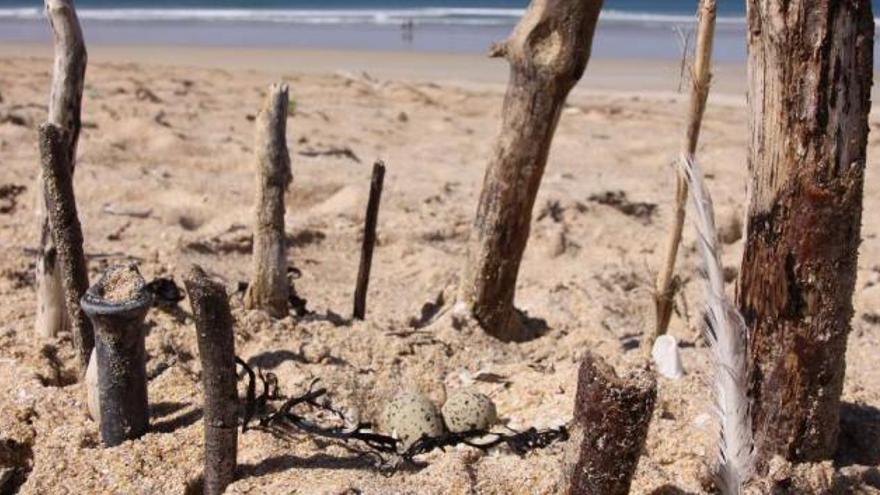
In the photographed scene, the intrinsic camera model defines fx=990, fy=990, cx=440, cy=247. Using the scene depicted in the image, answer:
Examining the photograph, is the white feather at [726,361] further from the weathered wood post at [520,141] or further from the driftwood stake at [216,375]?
the weathered wood post at [520,141]

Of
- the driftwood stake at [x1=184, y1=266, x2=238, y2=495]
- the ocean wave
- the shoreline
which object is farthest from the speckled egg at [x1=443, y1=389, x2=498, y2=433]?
the ocean wave

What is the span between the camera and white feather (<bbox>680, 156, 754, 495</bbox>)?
2.59m

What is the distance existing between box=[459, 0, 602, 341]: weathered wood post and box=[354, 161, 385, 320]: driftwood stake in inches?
17.5

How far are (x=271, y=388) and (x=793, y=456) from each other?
180cm

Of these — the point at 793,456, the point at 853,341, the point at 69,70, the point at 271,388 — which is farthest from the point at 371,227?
the point at 853,341

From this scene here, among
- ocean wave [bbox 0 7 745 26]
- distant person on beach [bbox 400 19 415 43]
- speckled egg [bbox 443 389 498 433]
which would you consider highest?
ocean wave [bbox 0 7 745 26]

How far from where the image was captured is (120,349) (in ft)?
9.75

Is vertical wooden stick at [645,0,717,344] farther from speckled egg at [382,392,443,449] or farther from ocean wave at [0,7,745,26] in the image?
ocean wave at [0,7,745,26]

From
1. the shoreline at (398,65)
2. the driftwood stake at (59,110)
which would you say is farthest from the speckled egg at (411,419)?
the shoreline at (398,65)

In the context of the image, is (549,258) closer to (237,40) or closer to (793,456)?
(793,456)

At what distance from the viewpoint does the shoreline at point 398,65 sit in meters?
14.0

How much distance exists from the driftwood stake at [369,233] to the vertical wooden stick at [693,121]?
Result: 1210 millimetres

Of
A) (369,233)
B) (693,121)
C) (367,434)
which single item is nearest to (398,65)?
(369,233)

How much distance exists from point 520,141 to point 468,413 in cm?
125
